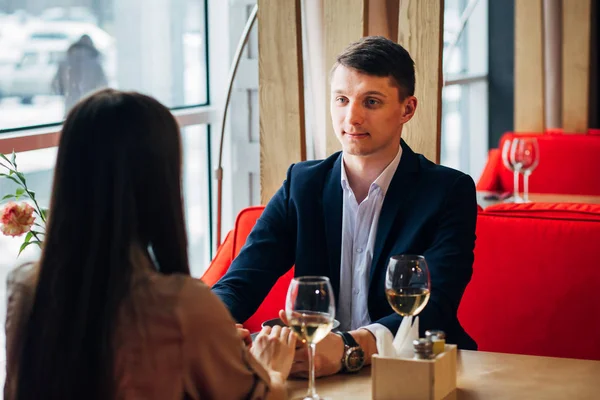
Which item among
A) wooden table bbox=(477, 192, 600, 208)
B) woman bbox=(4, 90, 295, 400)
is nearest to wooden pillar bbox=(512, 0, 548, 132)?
wooden table bbox=(477, 192, 600, 208)

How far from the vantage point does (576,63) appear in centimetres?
606

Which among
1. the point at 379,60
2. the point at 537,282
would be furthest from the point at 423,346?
the point at 537,282

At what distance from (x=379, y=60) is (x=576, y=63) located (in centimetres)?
421

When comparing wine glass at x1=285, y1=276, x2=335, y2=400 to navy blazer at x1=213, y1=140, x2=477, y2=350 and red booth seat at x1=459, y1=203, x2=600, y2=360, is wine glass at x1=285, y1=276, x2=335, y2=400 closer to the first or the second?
navy blazer at x1=213, y1=140, x2=477, y2=350

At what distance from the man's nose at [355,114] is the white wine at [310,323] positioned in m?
0.83

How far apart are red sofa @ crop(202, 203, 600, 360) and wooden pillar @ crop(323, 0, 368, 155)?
0.79 m

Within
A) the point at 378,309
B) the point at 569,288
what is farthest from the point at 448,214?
the point at 569,288

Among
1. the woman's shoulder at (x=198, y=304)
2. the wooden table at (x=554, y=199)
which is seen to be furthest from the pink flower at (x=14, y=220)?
the wooden table at (x=554, y=199)

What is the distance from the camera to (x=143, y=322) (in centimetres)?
122

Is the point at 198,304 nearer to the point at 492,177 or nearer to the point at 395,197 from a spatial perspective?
the point at 395,197

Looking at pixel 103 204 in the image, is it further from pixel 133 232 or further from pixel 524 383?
pixel 524 383

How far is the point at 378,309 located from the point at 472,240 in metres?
0.29

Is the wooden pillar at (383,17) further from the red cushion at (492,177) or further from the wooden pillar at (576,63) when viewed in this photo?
the wooden pillar at (576,63)

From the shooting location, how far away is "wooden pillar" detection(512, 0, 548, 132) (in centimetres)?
571
